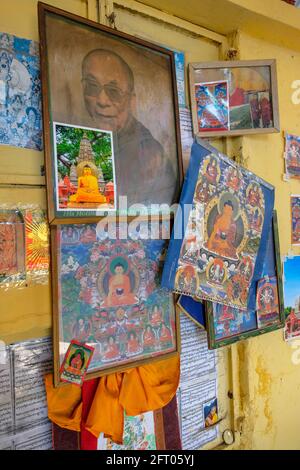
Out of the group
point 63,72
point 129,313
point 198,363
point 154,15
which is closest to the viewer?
point 63,72

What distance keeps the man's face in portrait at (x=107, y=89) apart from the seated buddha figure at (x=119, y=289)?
0.37 m

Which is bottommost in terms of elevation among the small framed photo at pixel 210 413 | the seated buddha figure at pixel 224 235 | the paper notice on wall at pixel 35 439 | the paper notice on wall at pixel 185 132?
the small framed photo at pixel 210 413

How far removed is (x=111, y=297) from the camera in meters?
0.90

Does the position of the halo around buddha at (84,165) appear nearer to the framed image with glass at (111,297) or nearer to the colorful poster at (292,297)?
the framed image with glass at (111,297)

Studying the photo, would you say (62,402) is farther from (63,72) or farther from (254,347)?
(63,72)

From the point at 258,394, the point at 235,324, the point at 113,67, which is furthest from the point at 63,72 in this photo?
the point at 258,394

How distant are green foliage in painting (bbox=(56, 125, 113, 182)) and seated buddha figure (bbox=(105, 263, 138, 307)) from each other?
0.79ft

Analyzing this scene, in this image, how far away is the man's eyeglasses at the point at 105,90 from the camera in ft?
2.78

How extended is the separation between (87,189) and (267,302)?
758 millimetres

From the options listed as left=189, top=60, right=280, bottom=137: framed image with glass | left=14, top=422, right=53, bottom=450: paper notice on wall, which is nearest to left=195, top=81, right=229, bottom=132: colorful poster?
left=189, top=60, right=280, bottom=137: framed image with glass

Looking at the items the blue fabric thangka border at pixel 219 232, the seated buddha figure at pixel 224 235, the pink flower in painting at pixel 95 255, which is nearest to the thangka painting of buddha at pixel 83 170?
the pink flower in painting at pixel 95 255

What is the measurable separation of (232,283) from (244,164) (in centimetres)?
43

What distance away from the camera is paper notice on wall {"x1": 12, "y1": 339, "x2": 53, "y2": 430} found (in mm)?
822

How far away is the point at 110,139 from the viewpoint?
2.87ft
